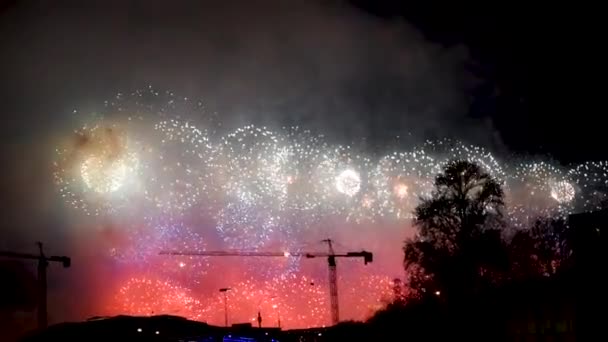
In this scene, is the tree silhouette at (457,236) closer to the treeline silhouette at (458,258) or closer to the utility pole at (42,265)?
the treeline silhouette at (458,258)

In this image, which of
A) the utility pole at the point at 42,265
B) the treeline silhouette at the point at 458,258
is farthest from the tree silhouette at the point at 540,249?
the utility pole at the point at 42,265

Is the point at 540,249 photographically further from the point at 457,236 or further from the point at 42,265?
the point at 42,265

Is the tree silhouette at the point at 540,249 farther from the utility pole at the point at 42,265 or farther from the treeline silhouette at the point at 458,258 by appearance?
the utility pole at the point at 42,265

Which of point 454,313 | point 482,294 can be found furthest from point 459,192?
point 482,294

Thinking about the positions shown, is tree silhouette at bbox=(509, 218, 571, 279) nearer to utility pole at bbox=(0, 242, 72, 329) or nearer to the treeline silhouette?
the treeline silhouette

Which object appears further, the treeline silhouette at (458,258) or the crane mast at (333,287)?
the crane mast at (333,287)

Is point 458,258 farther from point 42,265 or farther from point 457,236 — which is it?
point 42,265

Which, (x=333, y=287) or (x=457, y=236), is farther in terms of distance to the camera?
(x=333, y=287)

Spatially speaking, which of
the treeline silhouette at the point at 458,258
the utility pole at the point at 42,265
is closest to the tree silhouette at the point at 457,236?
the treeline silhouette at the point at 458,258

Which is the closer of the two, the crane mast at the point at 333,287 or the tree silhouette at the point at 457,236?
the tree silhouette at the point at 457,236

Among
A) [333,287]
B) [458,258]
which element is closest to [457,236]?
[458,258]
